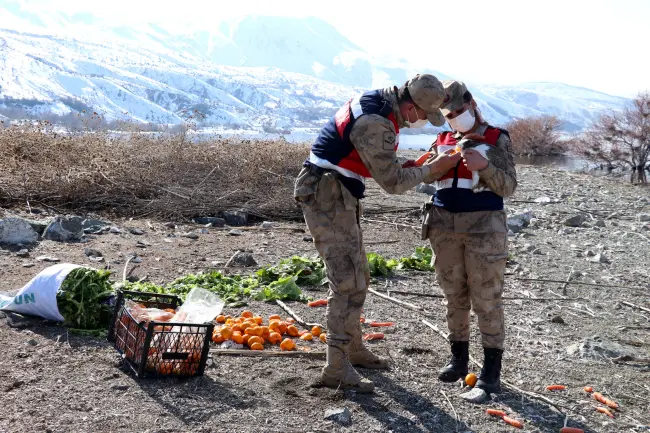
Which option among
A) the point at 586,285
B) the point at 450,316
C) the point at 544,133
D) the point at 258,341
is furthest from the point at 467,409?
the point at 544,133

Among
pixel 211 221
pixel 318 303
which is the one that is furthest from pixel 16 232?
pixel 318 303

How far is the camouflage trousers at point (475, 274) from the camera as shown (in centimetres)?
467

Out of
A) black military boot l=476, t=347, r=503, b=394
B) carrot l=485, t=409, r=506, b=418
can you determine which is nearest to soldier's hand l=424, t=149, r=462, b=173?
black military boot l=476, t=347, r=503, b=394

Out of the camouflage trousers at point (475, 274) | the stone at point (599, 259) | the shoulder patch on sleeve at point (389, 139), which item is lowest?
the stone at point (599, 259)

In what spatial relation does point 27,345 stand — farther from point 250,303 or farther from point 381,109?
point 381,109

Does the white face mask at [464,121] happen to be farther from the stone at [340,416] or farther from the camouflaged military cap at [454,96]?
the stone at [340,416]

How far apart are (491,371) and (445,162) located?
57.1 inches

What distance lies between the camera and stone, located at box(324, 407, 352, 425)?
4.25 metres

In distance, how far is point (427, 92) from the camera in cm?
441

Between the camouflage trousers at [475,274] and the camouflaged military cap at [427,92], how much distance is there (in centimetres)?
88

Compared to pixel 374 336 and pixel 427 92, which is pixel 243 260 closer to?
pixel 374 336

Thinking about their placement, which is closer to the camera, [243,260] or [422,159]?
[422,159]

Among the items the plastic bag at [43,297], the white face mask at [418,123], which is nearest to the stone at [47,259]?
the plastic bag at [43,297]

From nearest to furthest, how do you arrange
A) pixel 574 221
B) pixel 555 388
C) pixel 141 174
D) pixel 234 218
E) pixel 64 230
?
pixel 555 388 < pixel 64 230 < pixel 234 218 < pixel 141 174 < pixel 574 221
